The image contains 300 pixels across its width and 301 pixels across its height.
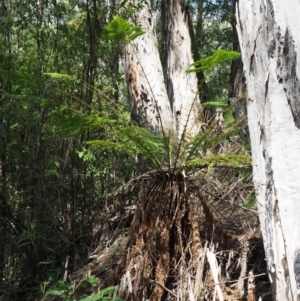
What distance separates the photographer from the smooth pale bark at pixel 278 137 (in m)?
3.02

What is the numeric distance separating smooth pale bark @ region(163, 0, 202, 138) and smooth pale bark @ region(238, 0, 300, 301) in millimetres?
4509

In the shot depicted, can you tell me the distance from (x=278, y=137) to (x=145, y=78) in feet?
12.8

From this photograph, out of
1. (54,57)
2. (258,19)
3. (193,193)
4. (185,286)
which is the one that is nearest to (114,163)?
(54,57)

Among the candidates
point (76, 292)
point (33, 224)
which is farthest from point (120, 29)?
point (76, 292)

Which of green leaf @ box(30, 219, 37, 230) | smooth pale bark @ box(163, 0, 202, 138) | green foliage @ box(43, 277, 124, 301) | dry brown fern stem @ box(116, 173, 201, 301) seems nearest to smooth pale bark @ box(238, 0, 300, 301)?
dry brown fern stem @ box(116, 173, 201, 301)

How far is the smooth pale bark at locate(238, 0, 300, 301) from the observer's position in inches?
119

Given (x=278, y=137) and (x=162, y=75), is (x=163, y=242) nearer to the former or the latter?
(x=278, y=137)

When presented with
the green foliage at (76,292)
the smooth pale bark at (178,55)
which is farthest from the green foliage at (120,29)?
the smooth pale bark at (178,55)

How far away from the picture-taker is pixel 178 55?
28.4 feet

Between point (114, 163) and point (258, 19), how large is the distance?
311 centimetres

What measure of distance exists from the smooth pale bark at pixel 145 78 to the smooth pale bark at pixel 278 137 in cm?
306

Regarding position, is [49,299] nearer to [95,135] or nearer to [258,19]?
[95,135]

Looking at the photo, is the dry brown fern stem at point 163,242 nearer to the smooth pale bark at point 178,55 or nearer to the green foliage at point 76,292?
the green foliage at point 76,292

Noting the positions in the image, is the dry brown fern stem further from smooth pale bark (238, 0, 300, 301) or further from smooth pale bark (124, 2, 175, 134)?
smooth pale bark (124, 2, 175, 134)
